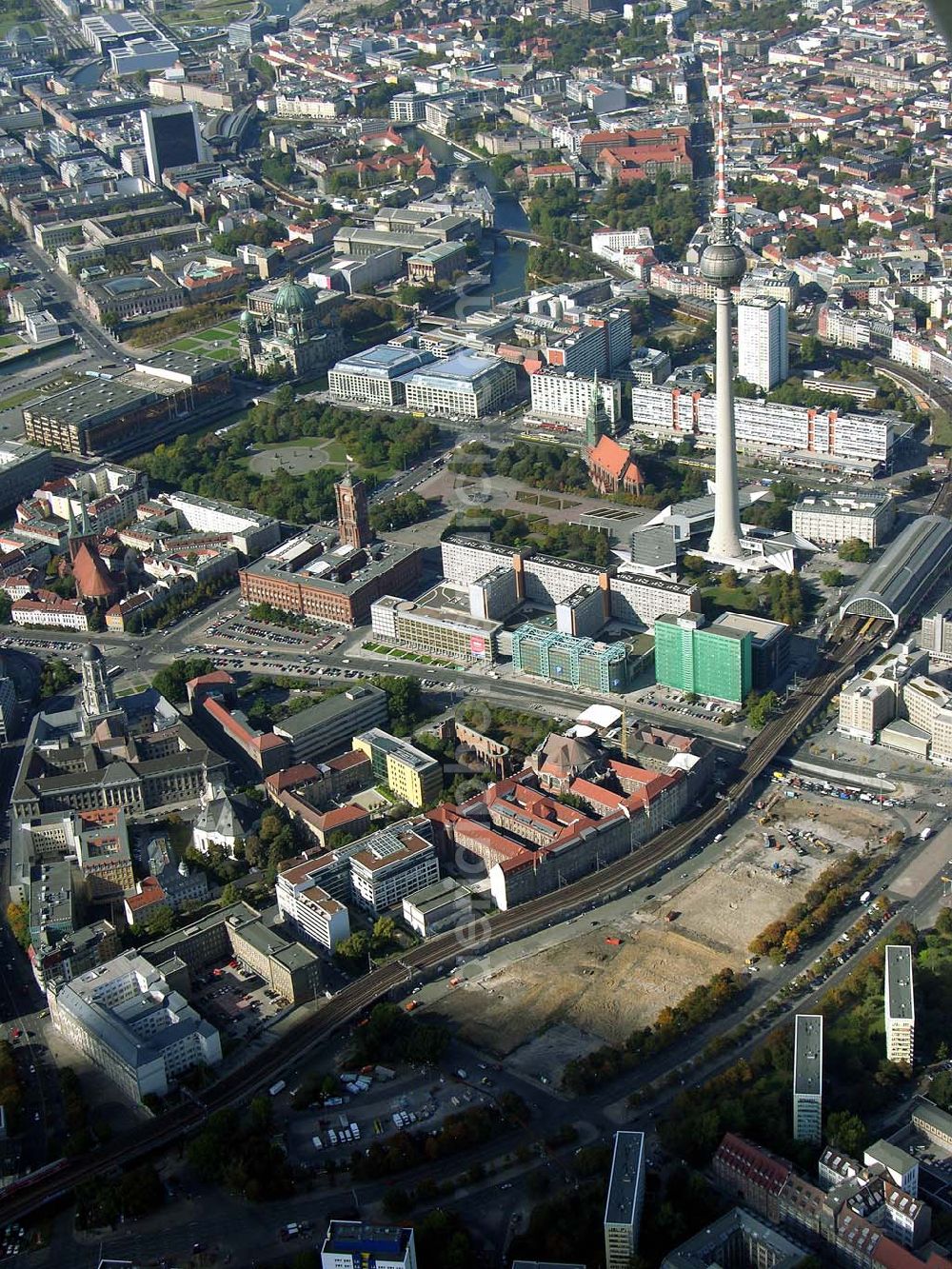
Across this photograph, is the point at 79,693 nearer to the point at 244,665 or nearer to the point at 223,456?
the point at 244,665

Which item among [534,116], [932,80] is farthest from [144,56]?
[932,80]

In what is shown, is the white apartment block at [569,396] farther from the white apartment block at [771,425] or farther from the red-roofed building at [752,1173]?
the red-roofed building at [752,1173]

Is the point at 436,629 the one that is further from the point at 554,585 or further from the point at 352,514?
the point at 352,514

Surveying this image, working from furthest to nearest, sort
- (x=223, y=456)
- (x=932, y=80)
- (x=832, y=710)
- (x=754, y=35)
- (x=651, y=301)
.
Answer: (x=754, y=35) < (x=932, y=80) < (x=651, y=301) < (x=223, y=456) < (x=832, y=710)

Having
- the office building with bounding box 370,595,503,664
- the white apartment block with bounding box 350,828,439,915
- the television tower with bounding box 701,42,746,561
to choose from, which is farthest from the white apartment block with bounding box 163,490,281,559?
the white apartment block with bounding box 350,828,439,915


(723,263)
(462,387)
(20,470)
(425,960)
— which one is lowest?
(425,960)

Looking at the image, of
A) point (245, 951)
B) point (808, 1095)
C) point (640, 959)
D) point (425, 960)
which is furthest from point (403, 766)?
point (808, 1095)

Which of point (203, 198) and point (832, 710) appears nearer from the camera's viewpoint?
point (832, 710)

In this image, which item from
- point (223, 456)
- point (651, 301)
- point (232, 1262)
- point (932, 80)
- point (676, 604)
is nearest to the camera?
point (232, 1262)
